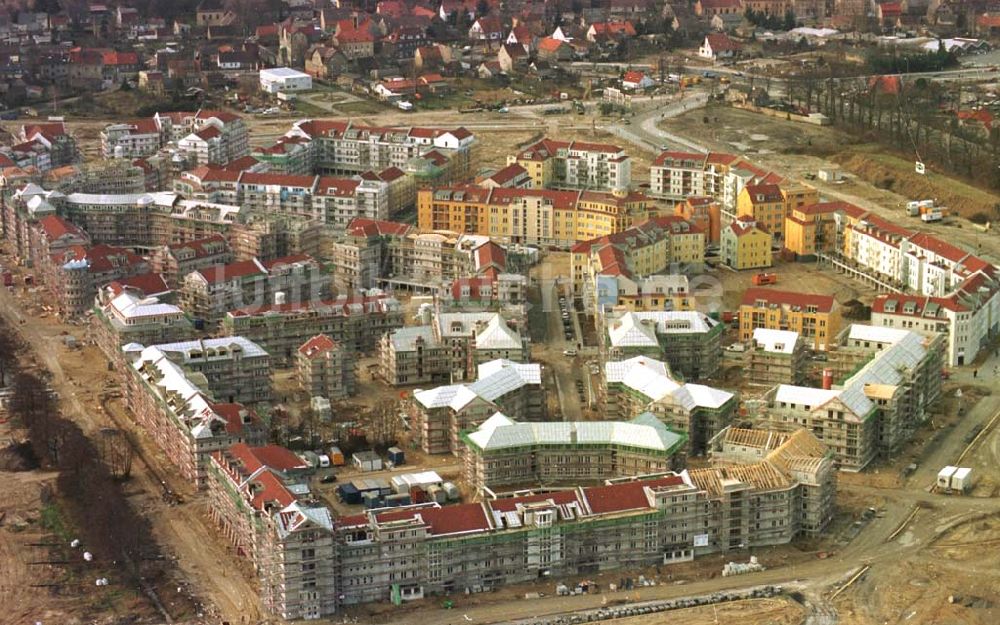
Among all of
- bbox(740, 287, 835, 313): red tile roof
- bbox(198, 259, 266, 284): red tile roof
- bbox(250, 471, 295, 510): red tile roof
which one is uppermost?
bbox(198, 259, 266, 284): red tile roof

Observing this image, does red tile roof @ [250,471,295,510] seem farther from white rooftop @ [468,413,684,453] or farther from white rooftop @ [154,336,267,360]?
white rooftop @ [154,336,267,360]

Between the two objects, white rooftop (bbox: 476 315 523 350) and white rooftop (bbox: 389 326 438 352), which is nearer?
white rooftop (bbox: 476 315 523 350)

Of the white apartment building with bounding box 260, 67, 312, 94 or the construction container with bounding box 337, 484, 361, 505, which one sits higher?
the white apartment building with bounding box 260, 67, 312, 94

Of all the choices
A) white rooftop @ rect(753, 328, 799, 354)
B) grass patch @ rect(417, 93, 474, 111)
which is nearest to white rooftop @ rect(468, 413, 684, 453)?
white rooftop @ rect(753, 328, 799, 354)

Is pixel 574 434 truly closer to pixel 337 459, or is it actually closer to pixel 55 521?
pixel 337 459

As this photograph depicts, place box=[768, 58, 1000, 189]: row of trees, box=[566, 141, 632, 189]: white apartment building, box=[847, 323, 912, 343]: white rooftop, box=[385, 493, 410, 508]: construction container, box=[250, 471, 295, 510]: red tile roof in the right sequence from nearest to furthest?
→ box=[250, 471, 295, 510]: red tile roof, box=[385, 493, 410, 508]: construction container, box=[847, 323, 912, 343]: white rooftop, box=[566, 141, 632, 189]: white apartment building, box=[768, 58, 1000, 189]: row of trees

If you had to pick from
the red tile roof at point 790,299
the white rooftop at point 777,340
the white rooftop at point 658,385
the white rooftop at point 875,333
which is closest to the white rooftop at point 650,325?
the white rooftop at point 658,385
